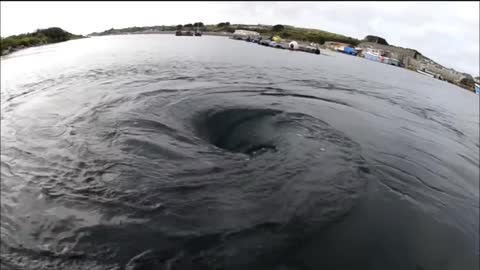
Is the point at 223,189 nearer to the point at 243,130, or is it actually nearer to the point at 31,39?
the point at 243,130

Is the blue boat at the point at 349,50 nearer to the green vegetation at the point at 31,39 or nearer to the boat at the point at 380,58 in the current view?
the boat at the point at 380,58

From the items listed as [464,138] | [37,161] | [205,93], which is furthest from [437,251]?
[464,138]

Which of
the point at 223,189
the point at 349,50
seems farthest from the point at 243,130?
the point at 349,50

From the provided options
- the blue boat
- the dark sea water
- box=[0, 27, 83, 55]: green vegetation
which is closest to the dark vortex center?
the dark sea water

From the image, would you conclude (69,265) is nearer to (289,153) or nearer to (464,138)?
(289,153)

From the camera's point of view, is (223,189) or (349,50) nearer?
(223,189)

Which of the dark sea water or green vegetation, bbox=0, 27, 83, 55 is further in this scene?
green vegetation, bbox=0, 27, 83, 55

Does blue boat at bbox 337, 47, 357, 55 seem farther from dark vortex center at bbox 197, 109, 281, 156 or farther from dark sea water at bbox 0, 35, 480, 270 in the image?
dark vortex center at bbox 197, 109, 281, 156

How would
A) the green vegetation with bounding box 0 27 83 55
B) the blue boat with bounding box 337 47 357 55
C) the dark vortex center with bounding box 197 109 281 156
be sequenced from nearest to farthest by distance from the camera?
the dark vortex center with bounding box 197 109 281 156 → the green vegetation with bounding box 0 27 83 55 → the blue boat with bounding box 337 47 357 55

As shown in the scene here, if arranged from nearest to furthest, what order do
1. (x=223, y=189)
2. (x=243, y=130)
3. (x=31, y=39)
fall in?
(x=223, y=189) < (x=243, y=130) < (x=31, y=39)
